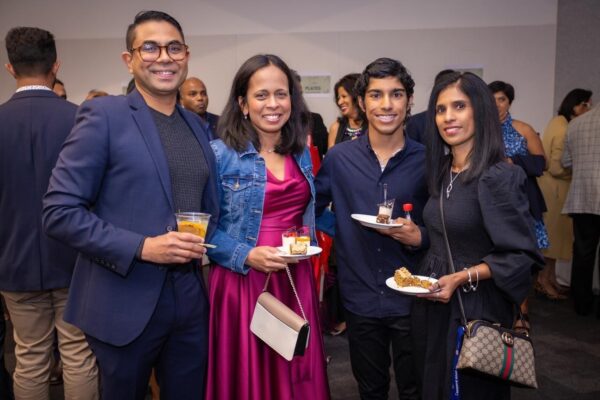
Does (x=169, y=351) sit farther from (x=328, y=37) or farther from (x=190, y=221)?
(x=328, y=37)

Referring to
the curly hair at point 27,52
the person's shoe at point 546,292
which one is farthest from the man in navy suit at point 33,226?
the person's shoe at point 546,292

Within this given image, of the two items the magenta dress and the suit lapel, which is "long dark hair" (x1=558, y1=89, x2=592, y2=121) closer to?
the magenta dress

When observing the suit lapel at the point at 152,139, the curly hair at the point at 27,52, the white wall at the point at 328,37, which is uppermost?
the white wall at the point at 328,37

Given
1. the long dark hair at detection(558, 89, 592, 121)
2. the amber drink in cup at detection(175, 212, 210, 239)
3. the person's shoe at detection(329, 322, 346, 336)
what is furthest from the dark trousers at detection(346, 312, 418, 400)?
the long dark hair at detection(558, 89, 592, 121)

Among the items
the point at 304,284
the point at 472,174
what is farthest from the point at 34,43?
the point at 472,174

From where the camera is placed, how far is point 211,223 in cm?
201

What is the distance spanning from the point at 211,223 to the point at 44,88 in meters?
1.29

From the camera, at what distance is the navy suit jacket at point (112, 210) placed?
156 centimetres

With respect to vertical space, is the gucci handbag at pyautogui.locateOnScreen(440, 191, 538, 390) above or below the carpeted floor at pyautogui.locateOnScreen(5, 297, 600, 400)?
above

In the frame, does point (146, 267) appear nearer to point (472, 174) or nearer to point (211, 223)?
→ point (211, 223)

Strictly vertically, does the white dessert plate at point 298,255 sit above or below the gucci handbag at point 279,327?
above

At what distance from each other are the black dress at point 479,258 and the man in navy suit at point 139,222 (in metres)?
0.87

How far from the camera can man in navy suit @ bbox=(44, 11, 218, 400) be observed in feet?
5.17

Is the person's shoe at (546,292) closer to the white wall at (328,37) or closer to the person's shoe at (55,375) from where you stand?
the white wall at (328,37)
